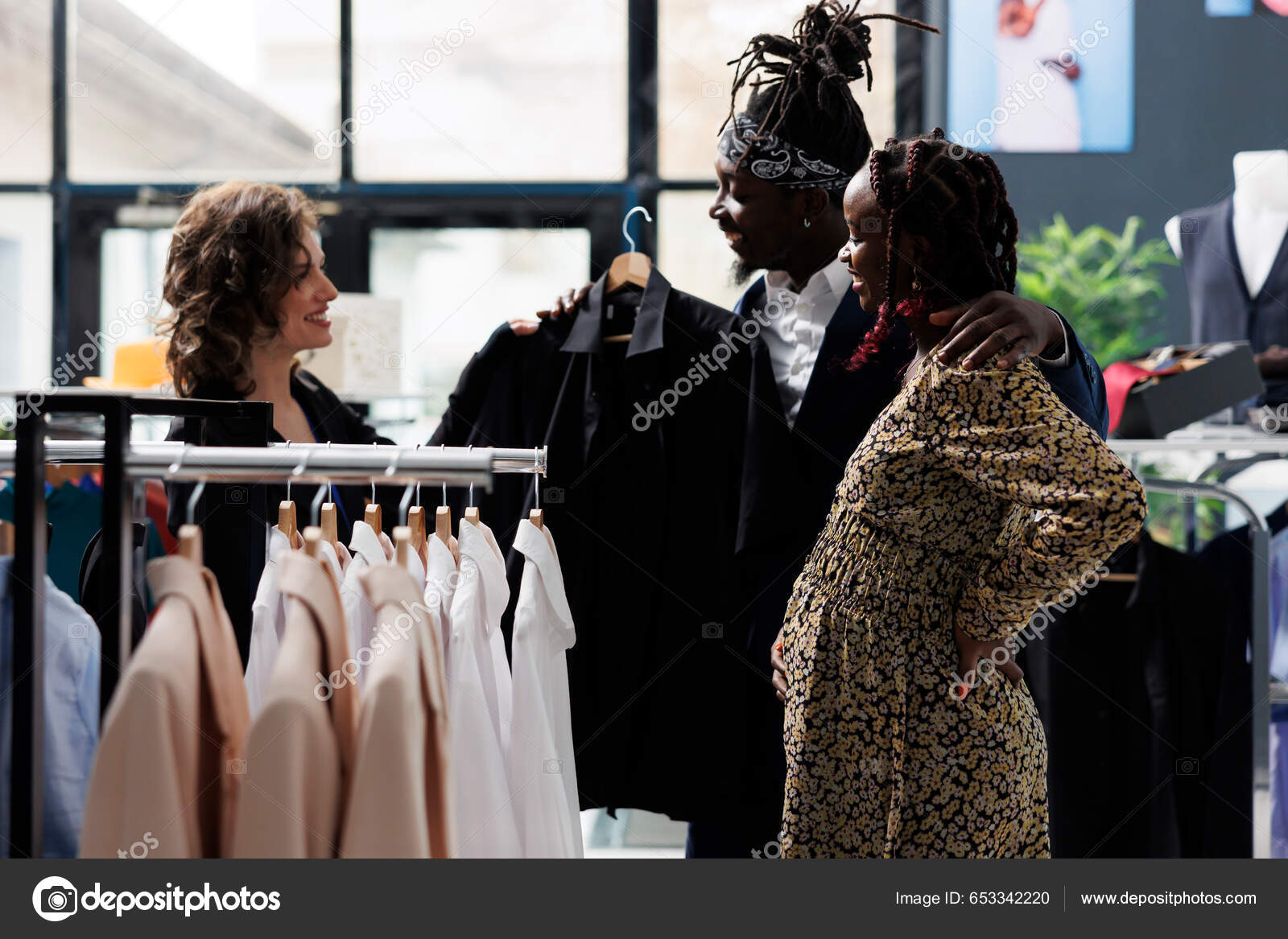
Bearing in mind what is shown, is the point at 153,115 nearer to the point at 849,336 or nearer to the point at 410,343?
the point at 410,343

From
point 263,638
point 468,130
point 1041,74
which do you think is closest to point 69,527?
point 263,638

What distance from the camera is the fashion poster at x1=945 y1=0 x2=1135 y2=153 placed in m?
3.97

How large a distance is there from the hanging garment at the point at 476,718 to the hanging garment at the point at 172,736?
328 millimetres

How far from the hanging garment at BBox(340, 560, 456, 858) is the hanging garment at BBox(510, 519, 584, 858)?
1.03 feet

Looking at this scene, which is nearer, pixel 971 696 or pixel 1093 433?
pixel 1093 433

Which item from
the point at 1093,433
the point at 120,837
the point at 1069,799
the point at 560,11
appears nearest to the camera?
the point at 120,837

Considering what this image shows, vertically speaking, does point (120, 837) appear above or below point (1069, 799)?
above

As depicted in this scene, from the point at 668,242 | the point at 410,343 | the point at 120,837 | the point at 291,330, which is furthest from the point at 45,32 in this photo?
the point at 120,837

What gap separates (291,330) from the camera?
212 centimetres

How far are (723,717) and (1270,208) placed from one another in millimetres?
2135

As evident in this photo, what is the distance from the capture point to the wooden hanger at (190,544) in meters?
1.05

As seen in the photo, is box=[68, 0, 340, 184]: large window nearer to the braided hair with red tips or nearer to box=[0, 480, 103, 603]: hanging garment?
box=[0, 480, 103, 603]: hanging garment

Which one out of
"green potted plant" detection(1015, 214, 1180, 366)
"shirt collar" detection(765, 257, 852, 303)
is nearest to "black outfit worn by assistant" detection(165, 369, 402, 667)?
"shirt collar" detection(765, 257, 852, 303)

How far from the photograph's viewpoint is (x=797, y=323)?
6.81 ft
